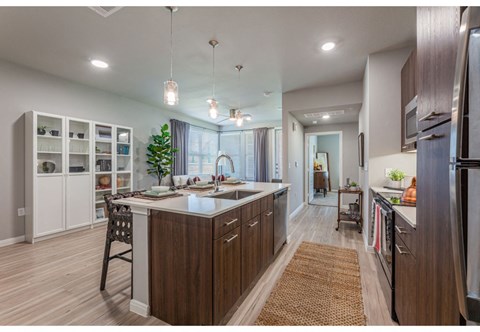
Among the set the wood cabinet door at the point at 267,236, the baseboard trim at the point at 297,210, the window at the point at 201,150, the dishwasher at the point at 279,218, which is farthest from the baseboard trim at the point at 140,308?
the window at the point at 201,150

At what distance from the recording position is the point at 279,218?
2.83 m

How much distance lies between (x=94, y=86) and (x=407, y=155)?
5.34 meters

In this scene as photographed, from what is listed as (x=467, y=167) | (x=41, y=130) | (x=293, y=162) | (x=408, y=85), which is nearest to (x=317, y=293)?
(x=467, y=167)

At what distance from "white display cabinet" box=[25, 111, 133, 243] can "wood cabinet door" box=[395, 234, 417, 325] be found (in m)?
4.54

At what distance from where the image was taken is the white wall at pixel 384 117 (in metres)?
2.81

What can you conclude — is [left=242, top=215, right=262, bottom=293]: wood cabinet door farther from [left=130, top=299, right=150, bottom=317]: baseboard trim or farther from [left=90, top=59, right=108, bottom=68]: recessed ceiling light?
[left=90, top=59, right=108, bottom=68]: recessed ceiling light

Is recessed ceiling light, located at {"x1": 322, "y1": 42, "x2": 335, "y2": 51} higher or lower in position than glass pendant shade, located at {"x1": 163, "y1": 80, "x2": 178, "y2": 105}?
higher

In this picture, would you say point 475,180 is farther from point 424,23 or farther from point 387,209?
point 387,209

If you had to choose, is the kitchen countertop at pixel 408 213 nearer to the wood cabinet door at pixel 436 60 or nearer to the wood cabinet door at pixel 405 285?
the wood cabinet door at pixel 405 285

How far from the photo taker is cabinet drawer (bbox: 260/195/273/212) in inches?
89.6

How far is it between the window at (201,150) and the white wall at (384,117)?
5.31m

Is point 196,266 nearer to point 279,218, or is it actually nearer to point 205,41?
point 279,218

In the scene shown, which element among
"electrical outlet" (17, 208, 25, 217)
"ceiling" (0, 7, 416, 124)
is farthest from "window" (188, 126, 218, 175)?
"electrical outlet" (17, 208, 25, 217)

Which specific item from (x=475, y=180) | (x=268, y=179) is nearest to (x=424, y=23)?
(x=475, y=180)
